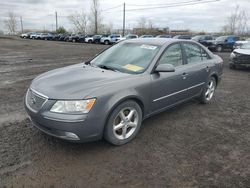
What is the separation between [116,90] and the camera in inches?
121

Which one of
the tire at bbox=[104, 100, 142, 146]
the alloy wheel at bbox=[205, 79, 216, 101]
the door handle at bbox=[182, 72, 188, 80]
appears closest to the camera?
the tire at bbox=[104, 100, 142, 146]

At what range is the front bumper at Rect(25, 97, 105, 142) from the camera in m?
2.79

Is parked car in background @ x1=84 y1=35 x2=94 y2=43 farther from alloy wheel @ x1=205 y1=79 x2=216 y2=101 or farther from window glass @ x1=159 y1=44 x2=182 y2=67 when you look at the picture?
window glass @ x1=159 y1=44 x2=182 y2=67

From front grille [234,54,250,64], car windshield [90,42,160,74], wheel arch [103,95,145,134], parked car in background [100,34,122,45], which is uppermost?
parked car in background [100,34,122,45]

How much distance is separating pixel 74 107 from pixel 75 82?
486mm

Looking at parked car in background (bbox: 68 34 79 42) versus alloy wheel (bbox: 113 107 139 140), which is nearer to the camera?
alloy wheel (bbox: 113 107 139 140)

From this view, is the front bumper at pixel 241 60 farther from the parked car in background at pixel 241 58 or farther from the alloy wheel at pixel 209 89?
the alloy wheel at pixel 209 89

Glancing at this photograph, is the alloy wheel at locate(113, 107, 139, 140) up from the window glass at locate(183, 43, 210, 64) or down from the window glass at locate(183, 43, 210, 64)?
down

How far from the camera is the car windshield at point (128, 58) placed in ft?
12.1

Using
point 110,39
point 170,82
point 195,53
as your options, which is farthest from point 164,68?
point 110,39

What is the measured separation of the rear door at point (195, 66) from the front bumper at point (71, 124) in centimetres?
231

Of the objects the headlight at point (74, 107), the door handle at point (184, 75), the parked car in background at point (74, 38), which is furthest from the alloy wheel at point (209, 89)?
the parked car in background at point (74, 38)

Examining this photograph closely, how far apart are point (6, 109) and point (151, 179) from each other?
3581 millimetres

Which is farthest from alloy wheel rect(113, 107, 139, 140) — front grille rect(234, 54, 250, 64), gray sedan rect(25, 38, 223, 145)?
front grille rect(234, 54, 250, 64)
